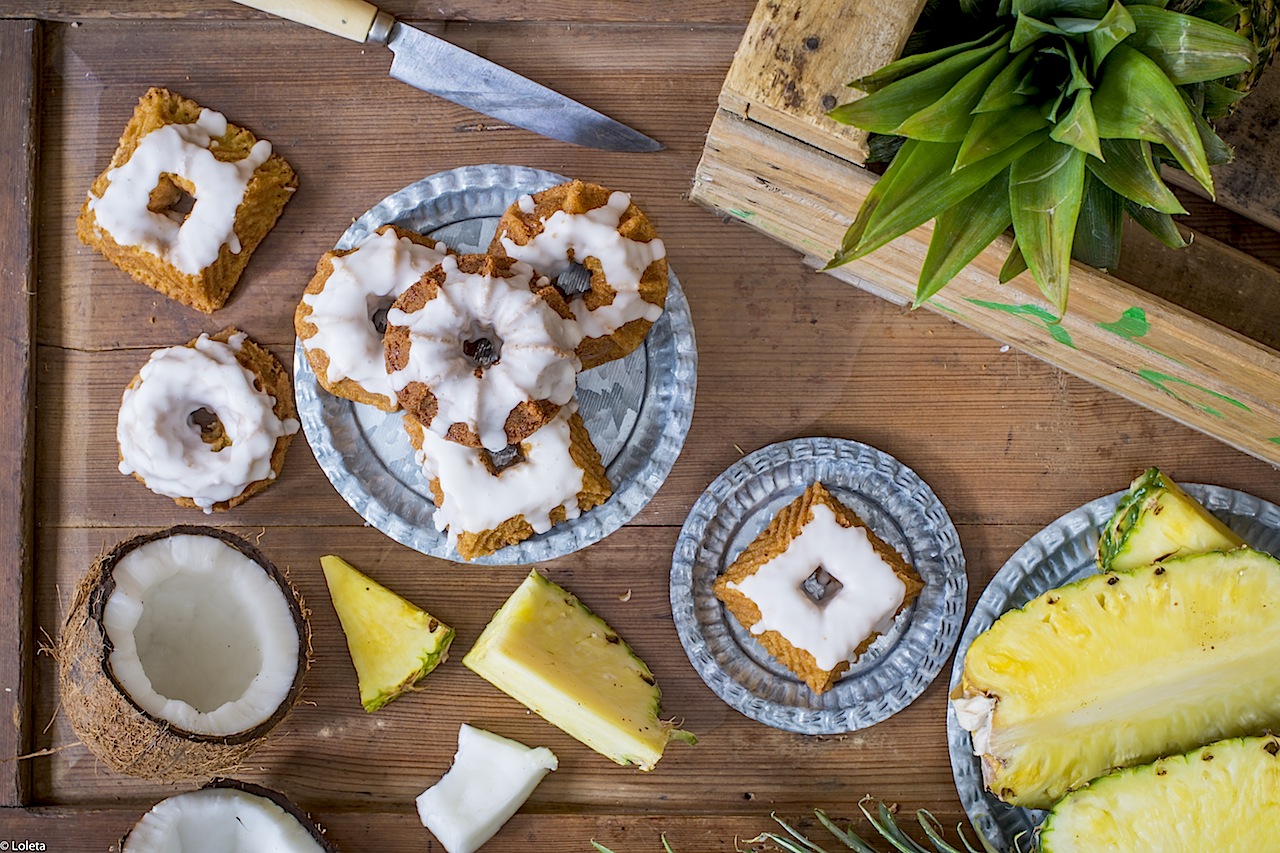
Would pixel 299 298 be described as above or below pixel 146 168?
below

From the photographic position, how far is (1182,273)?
1.25 meters

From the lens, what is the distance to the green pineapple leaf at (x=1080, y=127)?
0.79 metres

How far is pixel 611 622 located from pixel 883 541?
0.41 meters

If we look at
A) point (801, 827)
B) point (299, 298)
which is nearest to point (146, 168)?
point (299, 298)

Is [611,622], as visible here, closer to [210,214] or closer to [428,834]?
[428,834]

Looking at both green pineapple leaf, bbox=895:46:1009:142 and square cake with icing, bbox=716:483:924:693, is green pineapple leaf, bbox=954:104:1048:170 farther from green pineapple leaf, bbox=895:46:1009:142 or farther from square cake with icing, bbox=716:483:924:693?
square cake with icing, bbox=716:483:924:693

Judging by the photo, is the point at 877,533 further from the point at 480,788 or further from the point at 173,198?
the point at 173,198

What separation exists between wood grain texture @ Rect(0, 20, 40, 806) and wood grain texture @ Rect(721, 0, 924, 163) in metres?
1.07

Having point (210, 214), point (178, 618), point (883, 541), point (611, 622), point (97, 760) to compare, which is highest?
point (210, 214)

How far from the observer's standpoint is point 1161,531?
3.99 feet

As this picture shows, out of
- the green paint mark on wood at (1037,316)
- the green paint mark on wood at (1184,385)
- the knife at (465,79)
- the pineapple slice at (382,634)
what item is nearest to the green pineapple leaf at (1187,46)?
the green paint mark on wood at (1037,316)

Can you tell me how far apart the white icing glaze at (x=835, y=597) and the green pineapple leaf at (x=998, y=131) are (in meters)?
0.60

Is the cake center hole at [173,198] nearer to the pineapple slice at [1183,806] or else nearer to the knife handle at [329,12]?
the knife handle at [329,12]

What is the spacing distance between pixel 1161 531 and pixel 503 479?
32.5 inches
